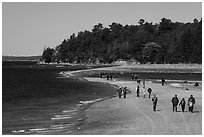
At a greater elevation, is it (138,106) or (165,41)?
(165,41)

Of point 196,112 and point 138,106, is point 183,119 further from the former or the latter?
point 138,106

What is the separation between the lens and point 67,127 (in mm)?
22578

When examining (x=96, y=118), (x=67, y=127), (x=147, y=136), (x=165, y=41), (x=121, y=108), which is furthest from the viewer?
(x=165, y=41)

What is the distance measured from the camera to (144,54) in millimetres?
180375

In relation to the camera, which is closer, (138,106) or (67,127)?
(67,127)

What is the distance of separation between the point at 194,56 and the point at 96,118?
143m

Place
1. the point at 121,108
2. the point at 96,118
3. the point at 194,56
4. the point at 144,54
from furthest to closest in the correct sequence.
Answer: the point at 144,54 → the point at 194,56 → the point at 121,108 → the point at 96,118

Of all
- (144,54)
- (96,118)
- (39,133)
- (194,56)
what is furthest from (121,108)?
(144,54)

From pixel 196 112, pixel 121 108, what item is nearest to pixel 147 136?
pixel 196 112

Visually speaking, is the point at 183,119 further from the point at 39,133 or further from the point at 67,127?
the point at 39,133

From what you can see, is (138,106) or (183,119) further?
(138,106)

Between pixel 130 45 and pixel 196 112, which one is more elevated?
pixel 130 45

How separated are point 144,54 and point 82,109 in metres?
152

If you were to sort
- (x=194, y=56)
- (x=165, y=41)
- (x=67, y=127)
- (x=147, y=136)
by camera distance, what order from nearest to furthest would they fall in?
1. (x=147, y=136)
2. (x=67, y=127)
3. (x=194, y=56)
4. (x=165, y=41)
